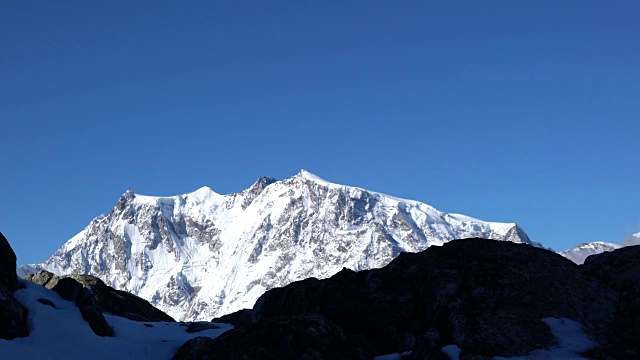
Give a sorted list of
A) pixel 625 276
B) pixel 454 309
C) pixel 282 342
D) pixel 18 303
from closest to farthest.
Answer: pixel 282 342
pixel 454 309
pixel 18 303
pixel 625 276

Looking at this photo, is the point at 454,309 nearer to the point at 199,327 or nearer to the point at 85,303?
the point at 199,327

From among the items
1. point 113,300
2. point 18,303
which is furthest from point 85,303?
point 113,300

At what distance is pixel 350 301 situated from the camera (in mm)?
33219

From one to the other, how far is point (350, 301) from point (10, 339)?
14.0m

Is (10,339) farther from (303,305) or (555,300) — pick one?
(555,300)

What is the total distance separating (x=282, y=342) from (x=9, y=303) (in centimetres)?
1119

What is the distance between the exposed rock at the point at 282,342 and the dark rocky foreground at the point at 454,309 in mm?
40

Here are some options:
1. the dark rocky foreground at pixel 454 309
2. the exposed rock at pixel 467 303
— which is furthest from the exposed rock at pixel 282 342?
the exposed rock at pixel 467 303

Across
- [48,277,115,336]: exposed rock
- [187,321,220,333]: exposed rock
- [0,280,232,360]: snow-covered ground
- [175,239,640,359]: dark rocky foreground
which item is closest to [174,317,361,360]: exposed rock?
[175,239,640,359]: dark rocky foreground

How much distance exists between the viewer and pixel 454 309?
98.5 ft

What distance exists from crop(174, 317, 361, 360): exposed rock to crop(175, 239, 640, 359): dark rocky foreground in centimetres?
4

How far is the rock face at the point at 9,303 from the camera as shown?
2914 centimetres

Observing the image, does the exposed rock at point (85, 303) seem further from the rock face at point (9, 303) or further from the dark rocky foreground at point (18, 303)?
the rock face at point (9, 303)

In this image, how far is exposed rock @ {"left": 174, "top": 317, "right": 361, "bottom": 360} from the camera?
1093 inches
